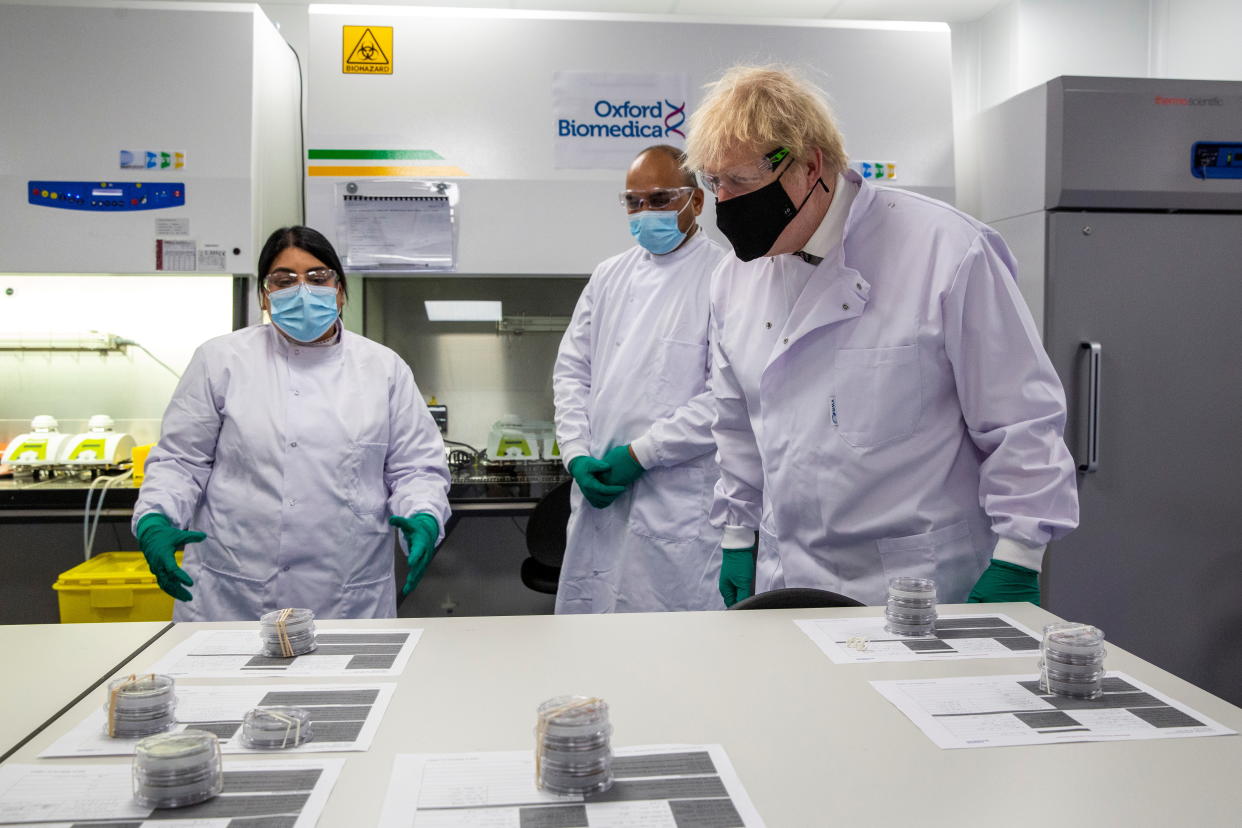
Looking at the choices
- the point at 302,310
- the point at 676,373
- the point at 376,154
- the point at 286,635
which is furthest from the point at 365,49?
the point at 286,635

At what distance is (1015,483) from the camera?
4.69 feet

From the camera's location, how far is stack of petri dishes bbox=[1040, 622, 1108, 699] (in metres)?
1.01

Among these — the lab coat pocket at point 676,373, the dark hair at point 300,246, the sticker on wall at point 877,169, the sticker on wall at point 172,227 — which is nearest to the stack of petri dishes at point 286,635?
the dark hair at point 300,246

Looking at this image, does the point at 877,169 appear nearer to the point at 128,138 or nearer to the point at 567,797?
the point at 128,138

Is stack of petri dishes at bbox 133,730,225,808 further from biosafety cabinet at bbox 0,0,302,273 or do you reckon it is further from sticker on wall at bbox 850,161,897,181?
sticker on wall at bbox 850,161,897,181

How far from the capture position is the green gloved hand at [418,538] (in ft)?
5.82

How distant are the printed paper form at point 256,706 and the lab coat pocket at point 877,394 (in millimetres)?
848

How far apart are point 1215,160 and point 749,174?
1.87m

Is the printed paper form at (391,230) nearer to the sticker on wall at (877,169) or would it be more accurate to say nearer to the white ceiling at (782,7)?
the white ceiling at (782,7)

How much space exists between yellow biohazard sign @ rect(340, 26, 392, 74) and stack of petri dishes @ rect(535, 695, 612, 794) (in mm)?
2455

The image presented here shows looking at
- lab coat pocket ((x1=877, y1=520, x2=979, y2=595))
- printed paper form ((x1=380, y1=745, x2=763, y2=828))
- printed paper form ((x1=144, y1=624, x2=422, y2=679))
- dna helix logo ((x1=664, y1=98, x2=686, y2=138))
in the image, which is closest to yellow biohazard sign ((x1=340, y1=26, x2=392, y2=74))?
dna helix logo ((x1=664, y1=98, x2=686, y2=138))

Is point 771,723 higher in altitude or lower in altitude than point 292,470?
lower

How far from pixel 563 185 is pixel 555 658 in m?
1.97

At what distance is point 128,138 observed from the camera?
106 inches
